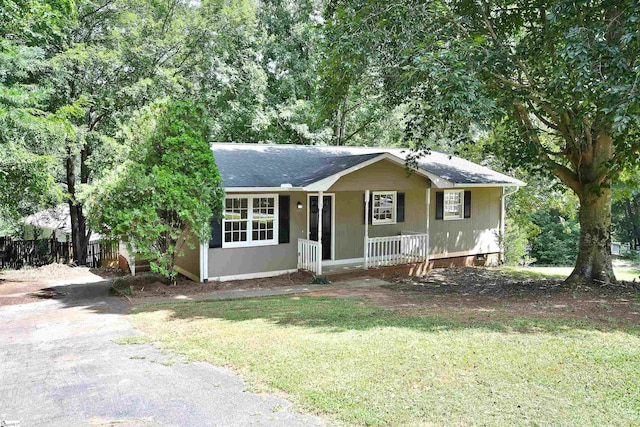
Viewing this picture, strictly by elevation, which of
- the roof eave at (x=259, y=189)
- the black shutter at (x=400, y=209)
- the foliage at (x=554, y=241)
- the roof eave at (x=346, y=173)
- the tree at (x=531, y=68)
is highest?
the tree at (x=531, y=68)

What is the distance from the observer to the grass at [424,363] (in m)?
4.20

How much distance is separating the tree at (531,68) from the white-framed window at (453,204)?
361 cm

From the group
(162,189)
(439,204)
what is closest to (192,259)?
(162,189)

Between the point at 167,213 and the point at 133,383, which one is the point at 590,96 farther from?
the point at 167,213

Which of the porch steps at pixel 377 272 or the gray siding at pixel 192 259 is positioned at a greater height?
the gray siding at pixel 192 259

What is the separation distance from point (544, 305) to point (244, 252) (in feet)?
22.9

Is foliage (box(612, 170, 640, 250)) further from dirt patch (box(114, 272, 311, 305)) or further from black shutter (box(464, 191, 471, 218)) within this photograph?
dirt patch (box(114, 272, 311, 305))

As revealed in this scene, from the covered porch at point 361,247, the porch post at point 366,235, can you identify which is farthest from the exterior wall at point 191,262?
the porch post at point 366,235

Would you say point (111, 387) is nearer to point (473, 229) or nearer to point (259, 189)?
point (259, 189)

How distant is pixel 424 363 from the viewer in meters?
5.36

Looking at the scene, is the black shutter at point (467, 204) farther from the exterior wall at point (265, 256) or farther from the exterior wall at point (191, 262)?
the exterior wall at point (191, 262)

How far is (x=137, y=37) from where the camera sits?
17.6 metres

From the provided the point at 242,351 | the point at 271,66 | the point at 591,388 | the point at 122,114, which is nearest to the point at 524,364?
the point at 591,388

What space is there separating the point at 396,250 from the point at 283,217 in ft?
12.2
